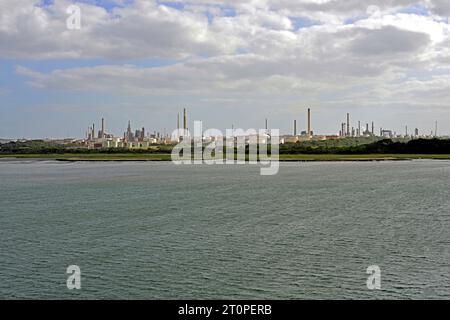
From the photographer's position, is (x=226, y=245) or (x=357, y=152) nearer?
(x=226, y=245)

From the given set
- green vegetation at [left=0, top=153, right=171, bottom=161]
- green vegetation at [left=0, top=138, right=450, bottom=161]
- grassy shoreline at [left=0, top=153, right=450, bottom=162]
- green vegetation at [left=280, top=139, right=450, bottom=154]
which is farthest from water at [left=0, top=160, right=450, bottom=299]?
green vegetation at [left=0, top=153, right=171, bottom=161]

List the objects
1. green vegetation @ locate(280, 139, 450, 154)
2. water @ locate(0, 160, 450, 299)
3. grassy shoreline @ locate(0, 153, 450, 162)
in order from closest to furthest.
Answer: water @ locate(0, 160, 450, 299)
grassy shoreline @ locate(0, 153, 450, 162)
green vegetation @ locate(280, 139, 450, 154)

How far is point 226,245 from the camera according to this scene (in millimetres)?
10672

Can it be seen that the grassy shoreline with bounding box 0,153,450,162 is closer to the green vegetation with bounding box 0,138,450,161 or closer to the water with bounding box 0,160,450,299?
the green vegetation with bounding box 0,138,450,161

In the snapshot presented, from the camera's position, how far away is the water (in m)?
7.81

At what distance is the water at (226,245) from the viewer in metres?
7.81

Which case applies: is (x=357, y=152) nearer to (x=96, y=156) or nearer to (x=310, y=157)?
(x=310, y=157)

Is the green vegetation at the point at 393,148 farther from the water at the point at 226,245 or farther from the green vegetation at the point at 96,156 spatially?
the water at the point at 226,245

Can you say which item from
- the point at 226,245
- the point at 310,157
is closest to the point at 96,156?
the point at 310,157

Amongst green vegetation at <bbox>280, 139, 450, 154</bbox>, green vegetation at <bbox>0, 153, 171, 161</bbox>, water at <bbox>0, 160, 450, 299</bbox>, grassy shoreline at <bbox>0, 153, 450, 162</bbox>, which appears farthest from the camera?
green vegetation at <bbox>0, 153, 171, 161</bbox>

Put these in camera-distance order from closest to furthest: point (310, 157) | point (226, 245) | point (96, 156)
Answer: point (226, 245) → point (310, 157) → point (96, 156)

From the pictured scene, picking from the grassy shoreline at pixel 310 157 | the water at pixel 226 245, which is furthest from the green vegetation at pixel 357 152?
the water at pixel 226 245

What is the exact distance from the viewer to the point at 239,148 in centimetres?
6806
